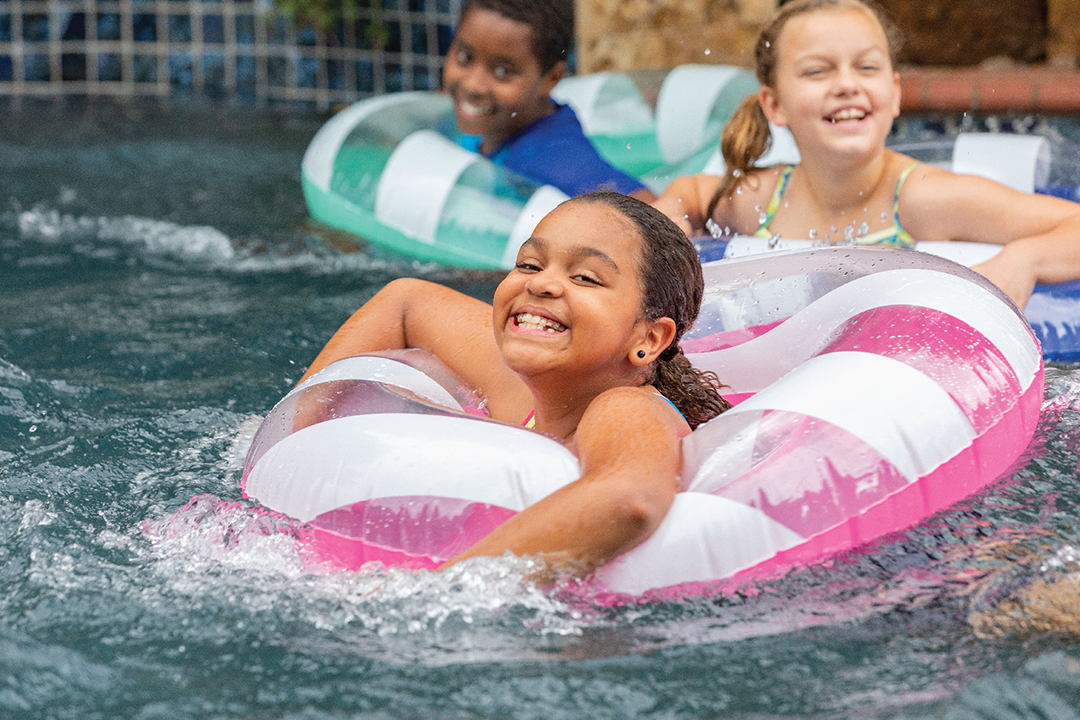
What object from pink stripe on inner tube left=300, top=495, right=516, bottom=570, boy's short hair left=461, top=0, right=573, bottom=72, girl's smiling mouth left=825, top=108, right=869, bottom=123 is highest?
boy's short hair left=461, top=0, right=573, bottom=72

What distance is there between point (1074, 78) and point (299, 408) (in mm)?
4948

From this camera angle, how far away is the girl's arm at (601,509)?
1.94 m

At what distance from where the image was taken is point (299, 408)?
2.39 meters

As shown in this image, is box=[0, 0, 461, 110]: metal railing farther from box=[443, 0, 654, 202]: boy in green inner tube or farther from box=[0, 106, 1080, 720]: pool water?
box=[0, 106, 1080, 720]: pool water

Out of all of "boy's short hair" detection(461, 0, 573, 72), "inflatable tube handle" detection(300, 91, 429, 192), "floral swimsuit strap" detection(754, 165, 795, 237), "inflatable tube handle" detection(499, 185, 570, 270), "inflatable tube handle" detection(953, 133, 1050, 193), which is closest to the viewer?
"floral swimsuit strap" detection(754, 165, 795, 237)

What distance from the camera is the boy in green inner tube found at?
186 inches

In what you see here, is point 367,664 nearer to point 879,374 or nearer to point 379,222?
point 879,374

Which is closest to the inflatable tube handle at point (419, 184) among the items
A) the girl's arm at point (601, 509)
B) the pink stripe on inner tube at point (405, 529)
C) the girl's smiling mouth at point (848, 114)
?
the girl's smiling mouth at point (848, 114)

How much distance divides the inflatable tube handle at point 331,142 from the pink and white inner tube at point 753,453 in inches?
109

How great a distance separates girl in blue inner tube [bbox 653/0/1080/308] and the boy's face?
1.19 meters

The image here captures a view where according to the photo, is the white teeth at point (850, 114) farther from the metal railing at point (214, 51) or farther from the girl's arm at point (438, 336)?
the metal railing at point (214, 51)

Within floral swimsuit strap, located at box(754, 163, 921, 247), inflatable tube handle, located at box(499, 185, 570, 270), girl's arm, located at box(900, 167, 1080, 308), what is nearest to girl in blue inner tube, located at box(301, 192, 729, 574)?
girl's arm, located at box(900, 167, 1080, 308)

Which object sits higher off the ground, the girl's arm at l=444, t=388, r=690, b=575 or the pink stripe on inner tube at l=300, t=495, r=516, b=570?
the girl's arm at l=444, t=388, r=690, b=575

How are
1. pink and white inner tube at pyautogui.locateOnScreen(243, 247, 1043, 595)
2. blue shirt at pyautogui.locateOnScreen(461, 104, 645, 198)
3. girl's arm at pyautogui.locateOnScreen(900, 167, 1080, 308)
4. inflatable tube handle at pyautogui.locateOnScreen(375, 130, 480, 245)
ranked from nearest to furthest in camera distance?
pink and white inner tube at pyautogui.locateOnScreen(243, 247, 1043, 595)
girl's arm at pyautogui.locateOnScreen(900, 167, 1080, 308)
blue shirt at pyautogui.locateOnScreen(461, 104, 645, 198)
inflatable tube handle at pyautogui.locateOnScreen(375, 130, 480, 245)
